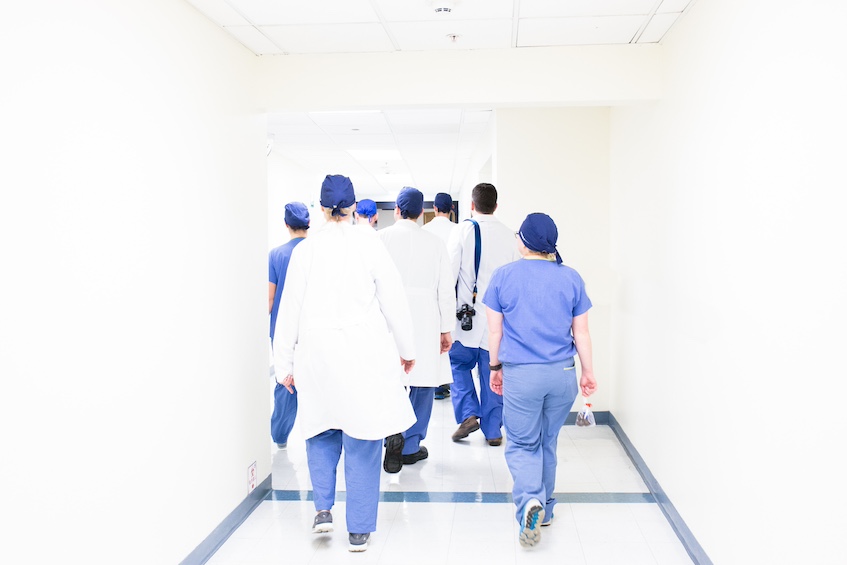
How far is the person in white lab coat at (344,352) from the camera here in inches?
118

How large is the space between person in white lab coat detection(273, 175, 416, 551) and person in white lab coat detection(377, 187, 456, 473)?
0.91m

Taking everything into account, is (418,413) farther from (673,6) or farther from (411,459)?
(673,6)

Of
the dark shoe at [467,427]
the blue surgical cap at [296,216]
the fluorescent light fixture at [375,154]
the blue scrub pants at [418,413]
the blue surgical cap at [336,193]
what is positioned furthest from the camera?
the fluorescent light fixture at [375,154]

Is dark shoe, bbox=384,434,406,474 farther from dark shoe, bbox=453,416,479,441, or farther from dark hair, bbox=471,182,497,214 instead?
dark hair, bbox=471,182,497,214

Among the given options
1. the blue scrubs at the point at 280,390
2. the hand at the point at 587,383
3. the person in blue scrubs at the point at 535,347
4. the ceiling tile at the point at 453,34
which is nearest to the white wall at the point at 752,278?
the hand at the point at 587,383

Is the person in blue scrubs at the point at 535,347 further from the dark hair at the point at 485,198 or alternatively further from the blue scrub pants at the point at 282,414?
the blue scrub pants at the point at 282,414

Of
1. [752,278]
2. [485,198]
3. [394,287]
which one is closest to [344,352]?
[394,287]

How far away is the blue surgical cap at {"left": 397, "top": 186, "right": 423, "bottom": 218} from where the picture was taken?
13.5 ft

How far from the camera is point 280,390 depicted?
444 cm

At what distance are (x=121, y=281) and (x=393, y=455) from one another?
224 centimetres

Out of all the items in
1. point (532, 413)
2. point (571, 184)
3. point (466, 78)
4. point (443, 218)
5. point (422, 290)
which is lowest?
point (532, 413)

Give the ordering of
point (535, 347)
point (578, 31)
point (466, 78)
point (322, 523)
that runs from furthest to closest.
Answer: point (466, 78)
point (578, 31)
point (322, 523)
point (535, 347)

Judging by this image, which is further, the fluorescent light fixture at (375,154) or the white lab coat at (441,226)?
the fluorescent light fixture at (375,154)

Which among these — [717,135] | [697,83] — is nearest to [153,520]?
[717,135]
